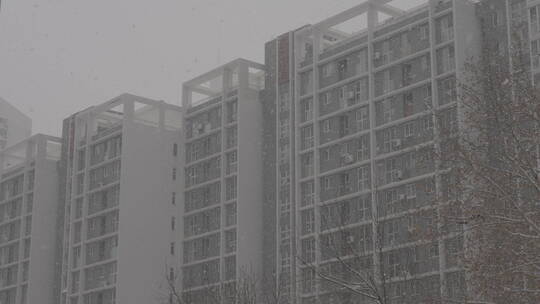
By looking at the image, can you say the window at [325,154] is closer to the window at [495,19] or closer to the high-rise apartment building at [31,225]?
the window at [495,19]

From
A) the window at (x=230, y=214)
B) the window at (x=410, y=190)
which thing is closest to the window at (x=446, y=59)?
the window at (x=410, y=190)

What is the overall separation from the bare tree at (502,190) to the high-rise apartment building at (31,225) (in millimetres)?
49461

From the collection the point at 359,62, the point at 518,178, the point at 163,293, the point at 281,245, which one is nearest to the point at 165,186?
the point at 163,293

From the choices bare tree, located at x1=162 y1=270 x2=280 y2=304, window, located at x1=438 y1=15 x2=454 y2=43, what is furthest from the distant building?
window, located at x1=438 y1=15 x2=454 y2=43

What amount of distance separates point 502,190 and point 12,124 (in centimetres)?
11991

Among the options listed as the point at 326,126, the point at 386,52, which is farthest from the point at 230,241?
the point at 386,52

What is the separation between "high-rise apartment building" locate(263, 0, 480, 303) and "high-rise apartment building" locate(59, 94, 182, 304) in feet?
23.7

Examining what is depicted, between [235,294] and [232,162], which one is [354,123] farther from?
[235,294]

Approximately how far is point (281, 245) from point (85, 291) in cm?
1396

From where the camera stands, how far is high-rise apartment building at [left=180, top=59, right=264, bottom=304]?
52.1 m

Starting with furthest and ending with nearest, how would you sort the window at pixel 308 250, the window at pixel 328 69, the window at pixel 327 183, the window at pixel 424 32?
the window at pixel 328 69 < the window at pixel 327 183 < the window at pixel 308 250 < the window at pixel 424 32

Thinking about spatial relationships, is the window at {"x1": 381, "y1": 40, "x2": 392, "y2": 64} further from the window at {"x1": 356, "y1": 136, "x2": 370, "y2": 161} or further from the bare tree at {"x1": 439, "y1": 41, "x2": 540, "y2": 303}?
the bare tree at {"x1": 439, "y1": 41, "x2": 540, "y2": 303}

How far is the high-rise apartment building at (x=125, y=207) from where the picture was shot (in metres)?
55.4

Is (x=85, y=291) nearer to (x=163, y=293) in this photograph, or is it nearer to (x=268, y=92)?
(x=163, y=293)
